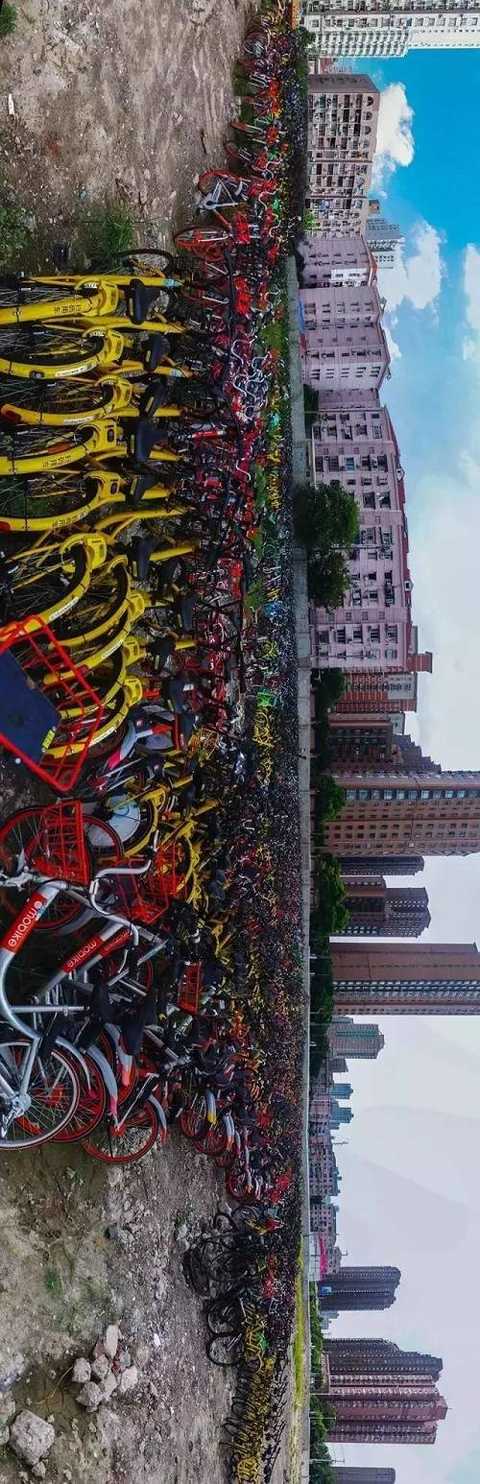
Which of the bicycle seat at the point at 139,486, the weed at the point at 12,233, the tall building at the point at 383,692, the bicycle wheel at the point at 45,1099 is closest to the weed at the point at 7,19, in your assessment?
the weed at the point at 12,233

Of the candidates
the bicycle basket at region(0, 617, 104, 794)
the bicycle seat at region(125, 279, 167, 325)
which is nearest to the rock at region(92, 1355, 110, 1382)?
the bicycle basket at region(0, 617, 104, 794)

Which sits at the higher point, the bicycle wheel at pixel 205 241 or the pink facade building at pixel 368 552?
the pink facade building at pixel 368 552

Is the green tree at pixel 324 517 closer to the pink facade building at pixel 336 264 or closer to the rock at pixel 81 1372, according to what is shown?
the pink facade building at pixel 336 264

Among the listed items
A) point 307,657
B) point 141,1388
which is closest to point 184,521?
point 141,1388

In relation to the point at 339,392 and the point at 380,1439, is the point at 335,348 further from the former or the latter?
the point at 380,1439

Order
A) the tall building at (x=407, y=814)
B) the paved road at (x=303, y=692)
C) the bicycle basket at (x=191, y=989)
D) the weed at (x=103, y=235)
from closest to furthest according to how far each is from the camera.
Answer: the weed at (x=103, y=235)
the bicycle basket at (x=191, y=989)
the paved road at (x=303, y=692)
the tall building at (x=407, y=814)

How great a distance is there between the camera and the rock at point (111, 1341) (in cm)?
736

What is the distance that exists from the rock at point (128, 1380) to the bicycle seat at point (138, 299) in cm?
988

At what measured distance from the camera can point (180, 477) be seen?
28.5 feet

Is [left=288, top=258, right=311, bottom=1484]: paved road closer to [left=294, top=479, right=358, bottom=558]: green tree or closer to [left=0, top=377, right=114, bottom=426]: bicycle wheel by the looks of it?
[left=294, top=479, right=358, bottom=558]: green tree

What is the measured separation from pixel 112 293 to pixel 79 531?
2070 millimetres

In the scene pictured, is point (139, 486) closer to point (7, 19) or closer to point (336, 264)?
point (7, 19)

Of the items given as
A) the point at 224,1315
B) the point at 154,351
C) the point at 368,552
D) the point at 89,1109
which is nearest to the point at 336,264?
the point at 368,552

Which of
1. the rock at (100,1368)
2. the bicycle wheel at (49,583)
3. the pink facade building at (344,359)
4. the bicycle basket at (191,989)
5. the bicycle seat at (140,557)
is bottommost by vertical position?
the rock at (100,1368)
